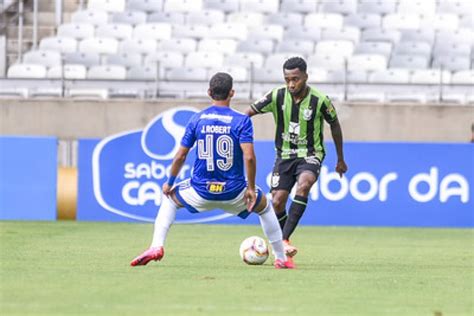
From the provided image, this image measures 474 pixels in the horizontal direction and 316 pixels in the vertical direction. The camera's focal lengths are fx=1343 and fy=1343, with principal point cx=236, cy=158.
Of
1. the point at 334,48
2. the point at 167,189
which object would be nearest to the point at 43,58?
the point at 334,48

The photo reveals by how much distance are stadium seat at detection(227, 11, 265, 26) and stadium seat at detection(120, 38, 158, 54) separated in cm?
197

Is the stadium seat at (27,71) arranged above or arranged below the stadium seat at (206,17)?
below

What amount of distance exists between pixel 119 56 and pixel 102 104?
2.54 meters

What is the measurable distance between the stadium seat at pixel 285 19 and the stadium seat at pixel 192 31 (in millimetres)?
1550

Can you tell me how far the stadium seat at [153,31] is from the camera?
2942cm

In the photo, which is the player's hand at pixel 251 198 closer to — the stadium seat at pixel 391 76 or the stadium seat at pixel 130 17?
the stadium seat at pixel 391 76

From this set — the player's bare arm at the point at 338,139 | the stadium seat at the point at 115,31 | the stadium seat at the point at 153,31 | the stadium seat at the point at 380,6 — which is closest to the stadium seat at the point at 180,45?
the stadium seat at the point at 153,31

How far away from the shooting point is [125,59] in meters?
28.4

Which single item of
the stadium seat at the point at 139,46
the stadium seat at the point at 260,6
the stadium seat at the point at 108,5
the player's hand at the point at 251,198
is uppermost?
the stadium seat at the point at 260,6

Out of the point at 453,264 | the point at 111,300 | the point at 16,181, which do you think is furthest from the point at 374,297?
the point at 16,181

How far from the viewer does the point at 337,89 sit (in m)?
25.9

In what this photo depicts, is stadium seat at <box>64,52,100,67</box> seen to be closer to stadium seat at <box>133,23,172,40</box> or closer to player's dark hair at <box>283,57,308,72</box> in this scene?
stadium seat at <box>133,23,172,40</box>

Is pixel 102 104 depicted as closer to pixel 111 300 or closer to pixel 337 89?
pixel 337 89

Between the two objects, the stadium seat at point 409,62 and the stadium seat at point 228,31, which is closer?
the stadium seat at point 409,62
